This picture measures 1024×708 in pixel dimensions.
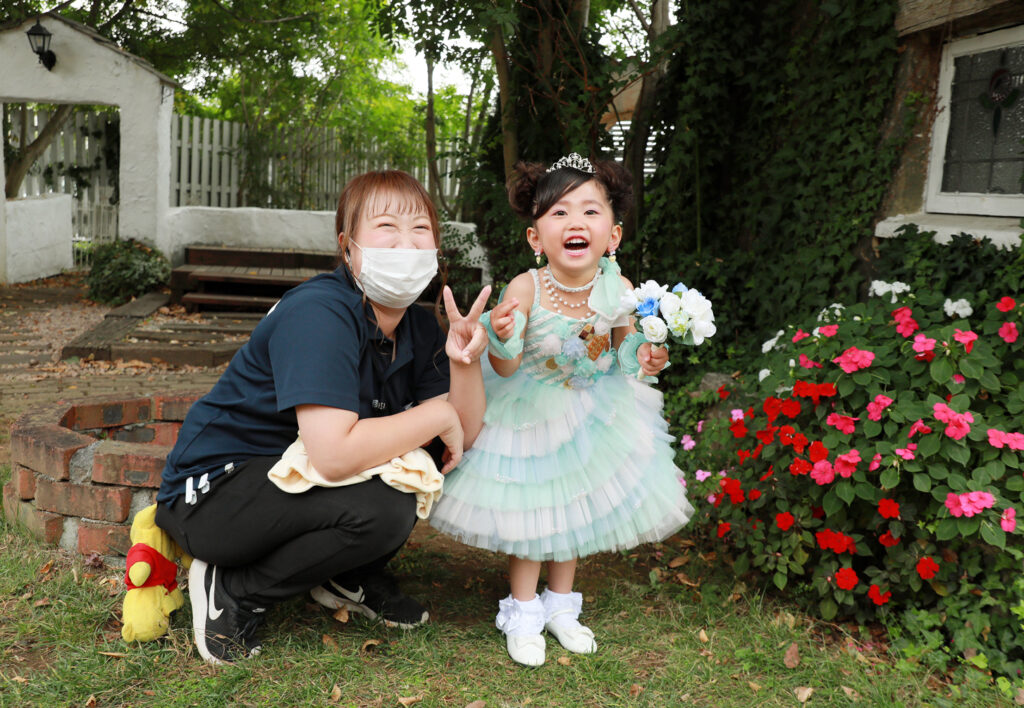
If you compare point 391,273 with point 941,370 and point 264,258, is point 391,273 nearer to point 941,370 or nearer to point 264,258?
point 941,370

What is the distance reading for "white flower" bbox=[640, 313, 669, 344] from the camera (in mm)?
2354

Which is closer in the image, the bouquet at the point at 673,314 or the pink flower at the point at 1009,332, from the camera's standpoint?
the bouquet at the point at 673,314

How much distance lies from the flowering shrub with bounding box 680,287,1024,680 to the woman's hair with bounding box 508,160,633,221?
91cm

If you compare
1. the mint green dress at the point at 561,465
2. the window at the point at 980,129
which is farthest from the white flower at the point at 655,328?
the window at the point at 980,129

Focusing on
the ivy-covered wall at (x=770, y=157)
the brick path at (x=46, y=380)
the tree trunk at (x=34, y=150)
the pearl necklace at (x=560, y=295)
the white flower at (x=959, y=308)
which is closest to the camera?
the pearl necklace at (x=560, y=295)

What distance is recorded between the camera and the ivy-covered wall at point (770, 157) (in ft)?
15.0

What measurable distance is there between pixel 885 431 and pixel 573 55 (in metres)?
4.71

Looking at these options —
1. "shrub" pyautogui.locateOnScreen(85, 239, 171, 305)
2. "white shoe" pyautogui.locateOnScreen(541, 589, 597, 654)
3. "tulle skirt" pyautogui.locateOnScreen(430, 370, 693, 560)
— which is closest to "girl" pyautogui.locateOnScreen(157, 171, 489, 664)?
"tulle skirt" pyautogui.locateOnScreen(430, 370, 693, 560)

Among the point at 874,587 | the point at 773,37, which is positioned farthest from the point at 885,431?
the point at 773,37

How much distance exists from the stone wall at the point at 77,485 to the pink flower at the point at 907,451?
227 centimetres

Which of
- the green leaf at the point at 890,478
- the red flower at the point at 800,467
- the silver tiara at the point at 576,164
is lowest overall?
the red flower at the point at 800,467

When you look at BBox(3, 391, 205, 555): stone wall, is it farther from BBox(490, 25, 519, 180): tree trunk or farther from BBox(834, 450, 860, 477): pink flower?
BBox(490, 25, 519, 180): tree trunk

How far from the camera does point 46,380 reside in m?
5.80

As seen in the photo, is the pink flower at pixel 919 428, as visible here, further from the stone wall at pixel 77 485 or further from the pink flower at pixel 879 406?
the stone wall at pixel 77 485
